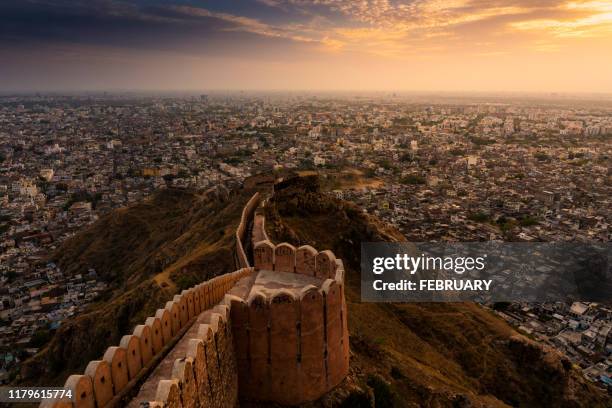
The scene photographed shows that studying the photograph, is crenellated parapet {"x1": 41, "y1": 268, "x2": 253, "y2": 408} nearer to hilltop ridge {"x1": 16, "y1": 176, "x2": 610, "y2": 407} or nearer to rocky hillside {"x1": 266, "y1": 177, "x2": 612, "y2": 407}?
hilltop ridge {"x1": 16, "y1": 176, "x2": 610, "y2": 407}

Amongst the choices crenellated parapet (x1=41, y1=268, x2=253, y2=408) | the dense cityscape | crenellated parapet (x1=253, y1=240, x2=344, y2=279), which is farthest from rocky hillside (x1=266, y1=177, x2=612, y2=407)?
crenellated parapet (x1=41, y1=268, x2=253, y2=408)

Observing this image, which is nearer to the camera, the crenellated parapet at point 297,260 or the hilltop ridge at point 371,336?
the crenellated parapet at point 297,260

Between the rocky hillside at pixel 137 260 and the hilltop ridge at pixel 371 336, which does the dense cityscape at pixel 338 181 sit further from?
the hilltop ridge at pixel 371 336

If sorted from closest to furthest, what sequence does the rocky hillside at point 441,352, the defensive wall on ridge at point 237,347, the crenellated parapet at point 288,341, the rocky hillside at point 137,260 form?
the defensive wall on ridge at point 237,347 < the crenellated parapet at point 288,341 < the rocky hillside at point 441,352 < the rocky hillside at point 137,260

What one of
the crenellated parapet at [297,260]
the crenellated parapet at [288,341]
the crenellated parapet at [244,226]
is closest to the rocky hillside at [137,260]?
the crenellated parapet at [244,226]

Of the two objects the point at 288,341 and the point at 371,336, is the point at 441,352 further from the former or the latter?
the point at 288,341

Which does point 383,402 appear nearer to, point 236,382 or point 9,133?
point 236,382

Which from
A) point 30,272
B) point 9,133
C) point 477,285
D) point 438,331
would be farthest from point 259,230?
point 9,133
